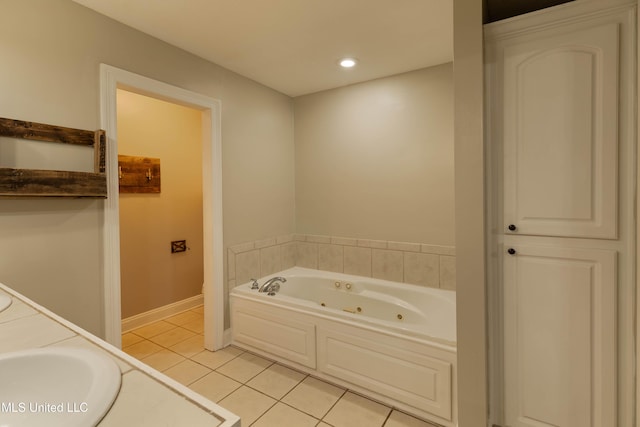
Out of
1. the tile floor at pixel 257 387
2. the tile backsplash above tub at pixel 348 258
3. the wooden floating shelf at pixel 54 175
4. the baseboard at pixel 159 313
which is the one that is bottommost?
the tile floor at pixel 257 387

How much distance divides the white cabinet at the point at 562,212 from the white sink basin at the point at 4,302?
2050 mm

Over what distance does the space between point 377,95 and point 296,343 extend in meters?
2.37

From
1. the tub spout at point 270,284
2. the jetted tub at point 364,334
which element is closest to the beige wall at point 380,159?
the jetted tub at point 364,334

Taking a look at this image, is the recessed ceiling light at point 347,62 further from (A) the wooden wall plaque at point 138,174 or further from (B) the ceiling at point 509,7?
(A) the wooden wall plaque at point 138,174

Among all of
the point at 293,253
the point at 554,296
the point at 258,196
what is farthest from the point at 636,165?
the point at 293,253

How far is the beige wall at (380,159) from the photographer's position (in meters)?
2.75

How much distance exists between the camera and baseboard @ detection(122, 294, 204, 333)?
10.3 ft

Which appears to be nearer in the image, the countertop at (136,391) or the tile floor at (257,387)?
the countertop at (136,391)

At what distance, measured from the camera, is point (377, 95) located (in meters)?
3.03

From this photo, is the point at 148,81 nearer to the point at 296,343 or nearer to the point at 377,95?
the point at 377,95

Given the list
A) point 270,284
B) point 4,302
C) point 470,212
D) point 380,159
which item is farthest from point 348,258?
point 4,302

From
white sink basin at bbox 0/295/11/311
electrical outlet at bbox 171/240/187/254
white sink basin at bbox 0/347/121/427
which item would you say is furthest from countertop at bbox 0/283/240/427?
electrical outlet at bbox 171/240/187/254
